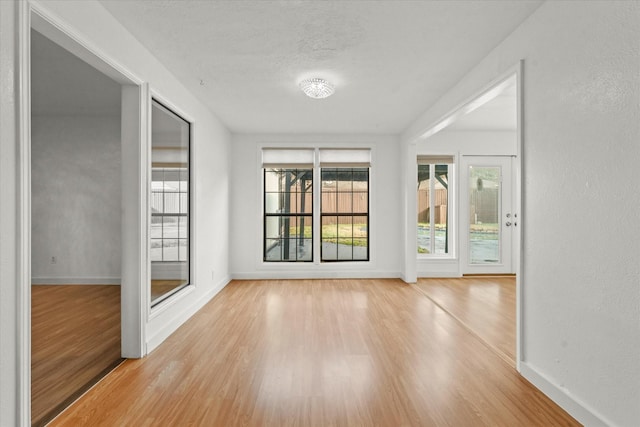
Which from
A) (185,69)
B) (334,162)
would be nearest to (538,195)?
(185,69)

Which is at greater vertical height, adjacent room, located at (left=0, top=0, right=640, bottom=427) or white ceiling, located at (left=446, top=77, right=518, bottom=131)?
white ceiling, located at (left=446, top=77, right=518, bottom=131)

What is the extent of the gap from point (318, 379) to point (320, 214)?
397 cm

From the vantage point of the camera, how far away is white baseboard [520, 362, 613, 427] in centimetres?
189

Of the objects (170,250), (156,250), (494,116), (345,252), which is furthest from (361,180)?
(156,250)

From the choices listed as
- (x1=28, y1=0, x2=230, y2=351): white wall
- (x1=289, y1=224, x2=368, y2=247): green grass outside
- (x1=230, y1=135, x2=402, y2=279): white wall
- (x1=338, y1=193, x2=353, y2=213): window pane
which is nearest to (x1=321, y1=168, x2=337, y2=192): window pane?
(x1=338, y1=193, x2=353, y2=213): window pane

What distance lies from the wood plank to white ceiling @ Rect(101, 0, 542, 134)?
277cm

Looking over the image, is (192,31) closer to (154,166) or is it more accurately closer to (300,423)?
(154,166)

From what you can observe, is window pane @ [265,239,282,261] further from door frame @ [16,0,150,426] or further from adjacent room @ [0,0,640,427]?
door frame @ [16,0,150,426]

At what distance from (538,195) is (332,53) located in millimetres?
2117

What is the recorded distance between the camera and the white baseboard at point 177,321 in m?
3.04

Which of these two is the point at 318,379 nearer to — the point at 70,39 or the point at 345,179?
the point at 70,39

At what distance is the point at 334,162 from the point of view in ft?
20.4

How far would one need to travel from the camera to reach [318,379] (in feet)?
8.09

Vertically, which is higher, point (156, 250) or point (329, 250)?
point (156, 250)
